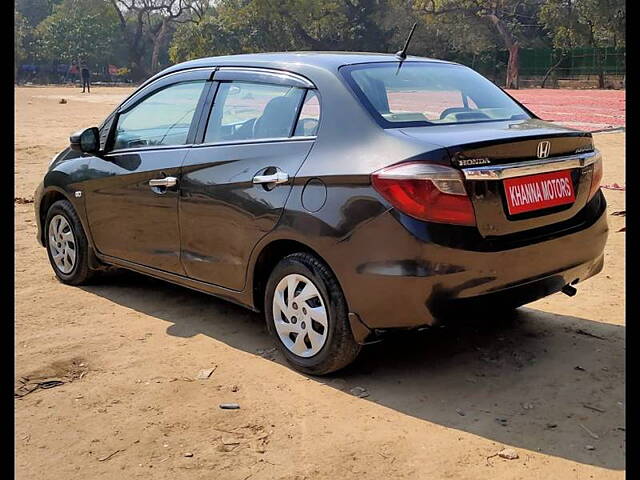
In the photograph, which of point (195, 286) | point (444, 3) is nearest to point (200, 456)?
point (195, 286)

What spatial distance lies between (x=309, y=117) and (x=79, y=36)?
74.4 meters

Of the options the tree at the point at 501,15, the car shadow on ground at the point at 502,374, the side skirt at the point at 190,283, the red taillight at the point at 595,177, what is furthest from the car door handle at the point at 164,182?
the tree at the point at 501,15

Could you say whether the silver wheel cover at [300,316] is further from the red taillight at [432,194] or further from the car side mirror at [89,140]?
the car side mirror at [89,140]

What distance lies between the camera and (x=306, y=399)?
3920 mm

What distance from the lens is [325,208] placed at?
12.8ft

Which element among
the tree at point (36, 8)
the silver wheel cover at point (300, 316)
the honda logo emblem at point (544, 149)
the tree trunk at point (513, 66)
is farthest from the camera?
the tree at point (36, 8)

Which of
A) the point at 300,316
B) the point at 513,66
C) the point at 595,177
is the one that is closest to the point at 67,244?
the point at 300,316

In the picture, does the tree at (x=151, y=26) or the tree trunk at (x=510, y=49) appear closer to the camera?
the tree trunk at (x=510, y=49)

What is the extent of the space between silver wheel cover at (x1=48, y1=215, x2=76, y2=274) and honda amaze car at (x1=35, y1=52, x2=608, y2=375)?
772mm

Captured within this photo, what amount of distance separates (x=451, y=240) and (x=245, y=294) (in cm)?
143

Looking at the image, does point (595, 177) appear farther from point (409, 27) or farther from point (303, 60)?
point (409, 27)

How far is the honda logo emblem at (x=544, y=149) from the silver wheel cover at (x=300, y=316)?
134 centimetres

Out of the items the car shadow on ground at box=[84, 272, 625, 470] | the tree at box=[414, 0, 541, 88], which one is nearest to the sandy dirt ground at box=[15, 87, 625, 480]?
the car shadow on ground at box=[84, 272, 625, 470]

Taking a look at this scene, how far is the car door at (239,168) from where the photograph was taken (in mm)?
4215
